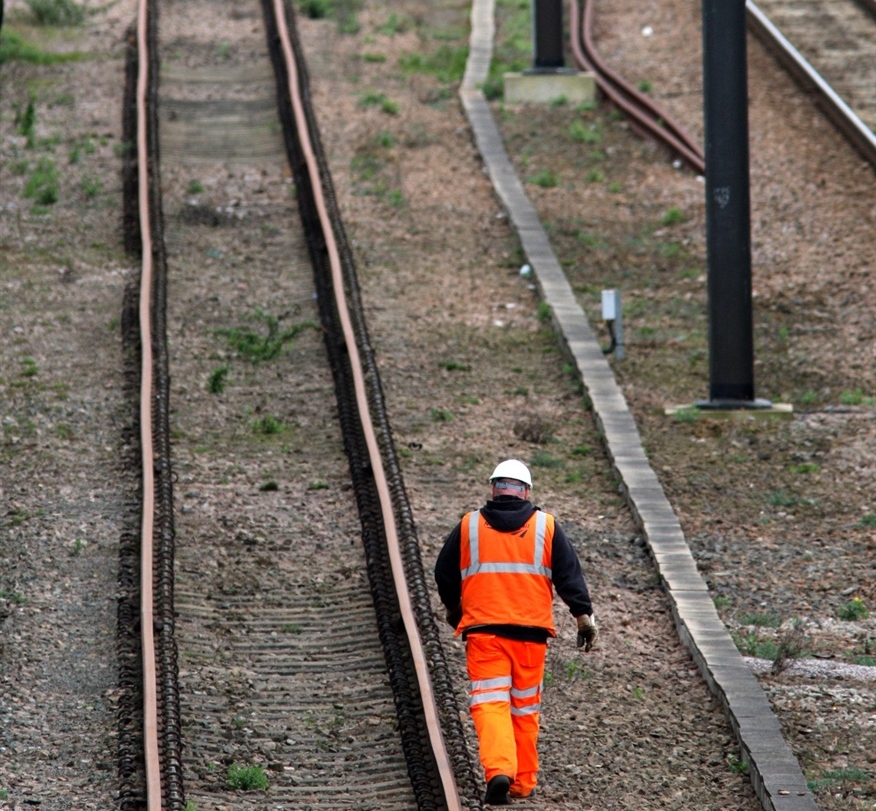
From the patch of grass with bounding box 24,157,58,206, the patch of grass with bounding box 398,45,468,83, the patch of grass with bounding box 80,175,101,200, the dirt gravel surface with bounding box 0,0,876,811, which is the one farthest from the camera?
the patch of grass with bounding box 398,45,468,83

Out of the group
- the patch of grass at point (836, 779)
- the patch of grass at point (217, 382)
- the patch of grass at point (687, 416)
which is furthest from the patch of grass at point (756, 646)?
the patch of grass at point (217, 382)

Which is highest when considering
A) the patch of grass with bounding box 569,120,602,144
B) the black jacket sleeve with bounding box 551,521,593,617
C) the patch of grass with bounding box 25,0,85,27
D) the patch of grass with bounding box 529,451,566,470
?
the patch of grass with bounding box 25,0,85,27

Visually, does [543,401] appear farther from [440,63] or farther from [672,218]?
[440,63]

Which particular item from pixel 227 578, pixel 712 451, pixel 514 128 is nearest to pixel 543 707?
pixel 227 578

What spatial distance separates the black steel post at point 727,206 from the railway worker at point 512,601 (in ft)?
20.4

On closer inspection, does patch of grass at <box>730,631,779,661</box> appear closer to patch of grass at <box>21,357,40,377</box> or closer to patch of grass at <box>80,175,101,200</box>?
patch of grass at <box>21,357,40,377</box>

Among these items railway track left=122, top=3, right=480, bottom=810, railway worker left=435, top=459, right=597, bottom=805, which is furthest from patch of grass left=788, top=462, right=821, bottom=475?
railway worker left=435, top=459, right=597, bottom=805

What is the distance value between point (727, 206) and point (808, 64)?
911 cm

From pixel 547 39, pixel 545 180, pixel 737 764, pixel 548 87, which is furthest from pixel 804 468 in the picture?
pixel 547 39

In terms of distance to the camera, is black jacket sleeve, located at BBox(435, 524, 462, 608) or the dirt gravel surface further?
the dirt gravel surface

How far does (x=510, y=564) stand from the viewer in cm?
778

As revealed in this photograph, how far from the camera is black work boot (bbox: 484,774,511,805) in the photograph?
7.50m

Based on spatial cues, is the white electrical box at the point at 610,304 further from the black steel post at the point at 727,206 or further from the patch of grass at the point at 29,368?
the patch of grass at the point at 29,368

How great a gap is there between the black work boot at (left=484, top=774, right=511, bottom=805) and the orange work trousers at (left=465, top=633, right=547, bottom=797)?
4.1 inches
